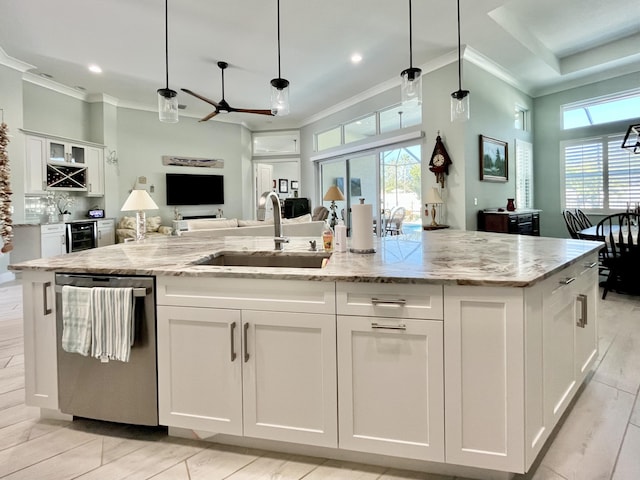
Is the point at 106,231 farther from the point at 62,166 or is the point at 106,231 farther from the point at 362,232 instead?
the point at 362,232

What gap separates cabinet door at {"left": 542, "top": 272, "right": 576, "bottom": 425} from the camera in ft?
5.09

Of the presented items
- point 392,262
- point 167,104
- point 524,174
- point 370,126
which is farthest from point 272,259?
point 524,174

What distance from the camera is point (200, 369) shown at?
1.67 m

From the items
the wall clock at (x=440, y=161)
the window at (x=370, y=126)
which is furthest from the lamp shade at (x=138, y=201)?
the window at (x=370, y=126)

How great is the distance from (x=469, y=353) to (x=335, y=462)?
0.79 m

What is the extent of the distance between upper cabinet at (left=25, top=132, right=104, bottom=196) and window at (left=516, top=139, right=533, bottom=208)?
7888mm

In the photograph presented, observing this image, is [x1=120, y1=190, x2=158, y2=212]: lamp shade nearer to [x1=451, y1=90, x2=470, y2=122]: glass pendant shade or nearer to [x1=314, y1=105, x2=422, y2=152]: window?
[x1=451, y1=90, x2=470, y2=122]: glass pendant shade

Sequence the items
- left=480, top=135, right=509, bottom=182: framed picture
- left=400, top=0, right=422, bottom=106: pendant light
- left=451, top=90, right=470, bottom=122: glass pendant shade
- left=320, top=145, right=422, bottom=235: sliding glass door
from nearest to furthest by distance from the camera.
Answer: left=400, top=0, right=422, bottom=106: pendant light
left=451, top=90, right=470, bottom=122: glass pendant shade
left=480, top=135, right=509, bottom=182: framed picture
left=320, top=145, right=422, bottom=235: sliding glass door

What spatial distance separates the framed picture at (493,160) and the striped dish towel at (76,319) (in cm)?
538

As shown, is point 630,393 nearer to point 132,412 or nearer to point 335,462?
point 335,462

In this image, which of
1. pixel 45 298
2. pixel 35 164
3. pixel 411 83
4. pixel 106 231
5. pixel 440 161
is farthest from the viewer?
pixel 106 231

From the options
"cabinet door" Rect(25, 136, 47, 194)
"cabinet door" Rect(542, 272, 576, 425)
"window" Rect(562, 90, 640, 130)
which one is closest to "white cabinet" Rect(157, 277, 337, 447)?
"cabinet door" Rect(542, 272, 576, 425)

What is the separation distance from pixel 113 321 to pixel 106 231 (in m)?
6.19

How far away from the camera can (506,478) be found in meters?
1.46
